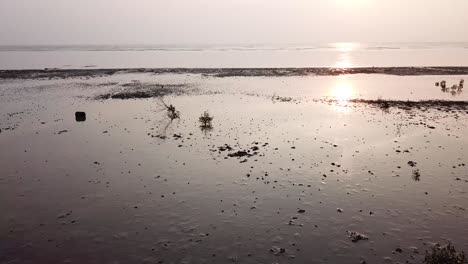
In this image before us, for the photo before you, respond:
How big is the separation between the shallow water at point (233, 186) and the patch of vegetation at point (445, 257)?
0.51 m

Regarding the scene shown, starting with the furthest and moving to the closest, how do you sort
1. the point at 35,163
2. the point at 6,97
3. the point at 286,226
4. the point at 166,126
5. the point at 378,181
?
1. the point at 6,97
2. the point at 166,126
3. the point at 35,163
4. the point at 378,181
5. the point at 286,226

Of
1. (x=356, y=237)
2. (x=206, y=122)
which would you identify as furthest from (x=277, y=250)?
(x=206, y=122)

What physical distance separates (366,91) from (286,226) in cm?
4237

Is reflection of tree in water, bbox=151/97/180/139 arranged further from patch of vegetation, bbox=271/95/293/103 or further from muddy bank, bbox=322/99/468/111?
muddy bank, bbox=322/99/468/111

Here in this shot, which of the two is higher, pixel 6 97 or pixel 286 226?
pixel 6 97

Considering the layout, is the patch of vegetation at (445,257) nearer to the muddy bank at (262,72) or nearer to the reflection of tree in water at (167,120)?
the reflection of tree in water at (167,120)

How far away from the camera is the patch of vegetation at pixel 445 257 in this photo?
12.9 meters

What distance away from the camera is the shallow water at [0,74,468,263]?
14547 mm

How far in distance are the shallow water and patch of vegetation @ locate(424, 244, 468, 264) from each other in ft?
1.67

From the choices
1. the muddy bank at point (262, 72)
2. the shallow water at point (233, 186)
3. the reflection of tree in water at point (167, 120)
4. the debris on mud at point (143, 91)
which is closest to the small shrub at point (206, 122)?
the shallow water at point (233, 186)

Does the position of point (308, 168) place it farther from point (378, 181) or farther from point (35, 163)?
point (35, 163)

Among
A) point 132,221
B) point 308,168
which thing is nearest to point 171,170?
point 132,221

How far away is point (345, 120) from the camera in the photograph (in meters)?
35.2

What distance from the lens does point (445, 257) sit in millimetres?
13008
